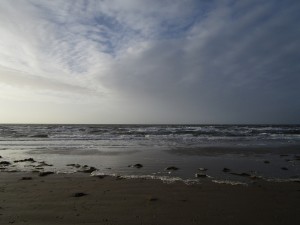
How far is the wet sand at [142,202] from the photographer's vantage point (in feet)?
15.2

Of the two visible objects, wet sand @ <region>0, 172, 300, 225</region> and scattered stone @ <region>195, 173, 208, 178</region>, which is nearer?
wet sand @ <region>0, 172, 300, 225</region>

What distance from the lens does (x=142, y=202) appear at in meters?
5.60

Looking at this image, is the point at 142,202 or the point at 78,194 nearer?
the point at 142,202

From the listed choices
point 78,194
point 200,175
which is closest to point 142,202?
point 78,194

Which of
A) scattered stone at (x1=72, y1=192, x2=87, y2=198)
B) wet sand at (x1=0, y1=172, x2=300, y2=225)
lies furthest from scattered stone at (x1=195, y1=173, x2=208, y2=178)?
scattered stone at (x1=72, y1=192, x2=87, y2=198)

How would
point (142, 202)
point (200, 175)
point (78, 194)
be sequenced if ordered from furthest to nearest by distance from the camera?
point (200, 175) < point (78, 194) < point (142, 202)

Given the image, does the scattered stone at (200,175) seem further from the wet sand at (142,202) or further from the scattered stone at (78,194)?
the scattered stone at (78,194)

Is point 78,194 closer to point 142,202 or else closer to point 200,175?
point 142,202

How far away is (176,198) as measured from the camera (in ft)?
19.3

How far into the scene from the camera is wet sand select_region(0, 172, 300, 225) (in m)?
4.64

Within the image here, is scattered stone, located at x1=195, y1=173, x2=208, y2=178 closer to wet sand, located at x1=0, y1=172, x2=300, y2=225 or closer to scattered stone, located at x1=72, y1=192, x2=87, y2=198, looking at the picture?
wet sand, located at x1=0, y1=172, x2=300, y2=225

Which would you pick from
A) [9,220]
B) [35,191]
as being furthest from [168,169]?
[9,220]

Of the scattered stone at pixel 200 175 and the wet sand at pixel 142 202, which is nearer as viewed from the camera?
the wet sand at pixel 142 202

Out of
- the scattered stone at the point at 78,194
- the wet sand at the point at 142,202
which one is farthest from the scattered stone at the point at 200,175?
the scattered stone at the point at 78,194
